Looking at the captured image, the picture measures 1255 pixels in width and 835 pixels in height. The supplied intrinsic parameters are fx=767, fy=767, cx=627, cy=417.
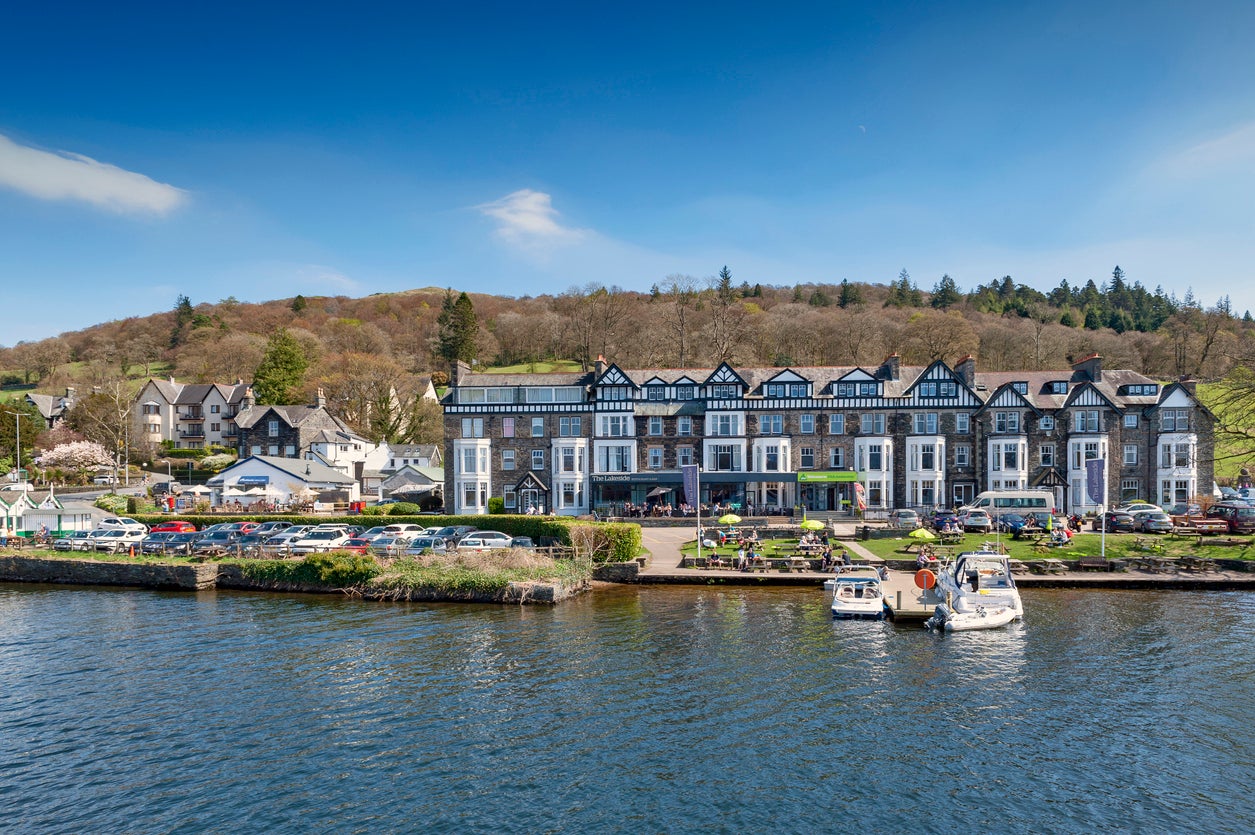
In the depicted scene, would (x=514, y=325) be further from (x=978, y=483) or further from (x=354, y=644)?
(x=354, y=644)

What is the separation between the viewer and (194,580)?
37812 mm

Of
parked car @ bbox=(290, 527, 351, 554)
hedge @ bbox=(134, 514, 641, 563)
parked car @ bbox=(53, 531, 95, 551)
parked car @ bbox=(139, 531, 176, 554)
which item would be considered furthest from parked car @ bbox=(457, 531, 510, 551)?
parked car @ bbox=(53, 531, 95, 551)

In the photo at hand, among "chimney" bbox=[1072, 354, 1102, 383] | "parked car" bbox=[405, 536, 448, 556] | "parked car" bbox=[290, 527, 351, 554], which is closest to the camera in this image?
"parked car" bbox=[405, 536, 448, 556]

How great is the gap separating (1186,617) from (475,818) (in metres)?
28.1

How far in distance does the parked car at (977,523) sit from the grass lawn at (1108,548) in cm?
193

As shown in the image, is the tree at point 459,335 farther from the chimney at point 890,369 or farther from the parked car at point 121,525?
the chimney at point 890,369

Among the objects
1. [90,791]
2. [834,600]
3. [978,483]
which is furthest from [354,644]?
[978,483]

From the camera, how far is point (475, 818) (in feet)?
46.7

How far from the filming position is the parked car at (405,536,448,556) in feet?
124

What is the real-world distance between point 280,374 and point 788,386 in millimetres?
63074

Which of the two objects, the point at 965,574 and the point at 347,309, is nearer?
the point at 965,574

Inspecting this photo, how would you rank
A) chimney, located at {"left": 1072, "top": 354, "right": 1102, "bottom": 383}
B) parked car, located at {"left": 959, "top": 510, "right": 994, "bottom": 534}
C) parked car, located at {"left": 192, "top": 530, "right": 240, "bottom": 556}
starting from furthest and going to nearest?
chimney, located at {"left": 1072, "top": 354, "right": 1102, "bottom": 383} < parked car, located at {"left": 959, "top": 510, "right": 994, "bottom": 534} < parked car, located at {"left": 192, "top": 530, "right": 240, "bottom": 556}

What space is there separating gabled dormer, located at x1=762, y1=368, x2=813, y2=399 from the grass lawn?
17339 mm

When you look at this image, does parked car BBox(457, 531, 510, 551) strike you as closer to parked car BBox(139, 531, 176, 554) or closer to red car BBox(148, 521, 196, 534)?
parked car BBox(139, 531, 176, 554)
